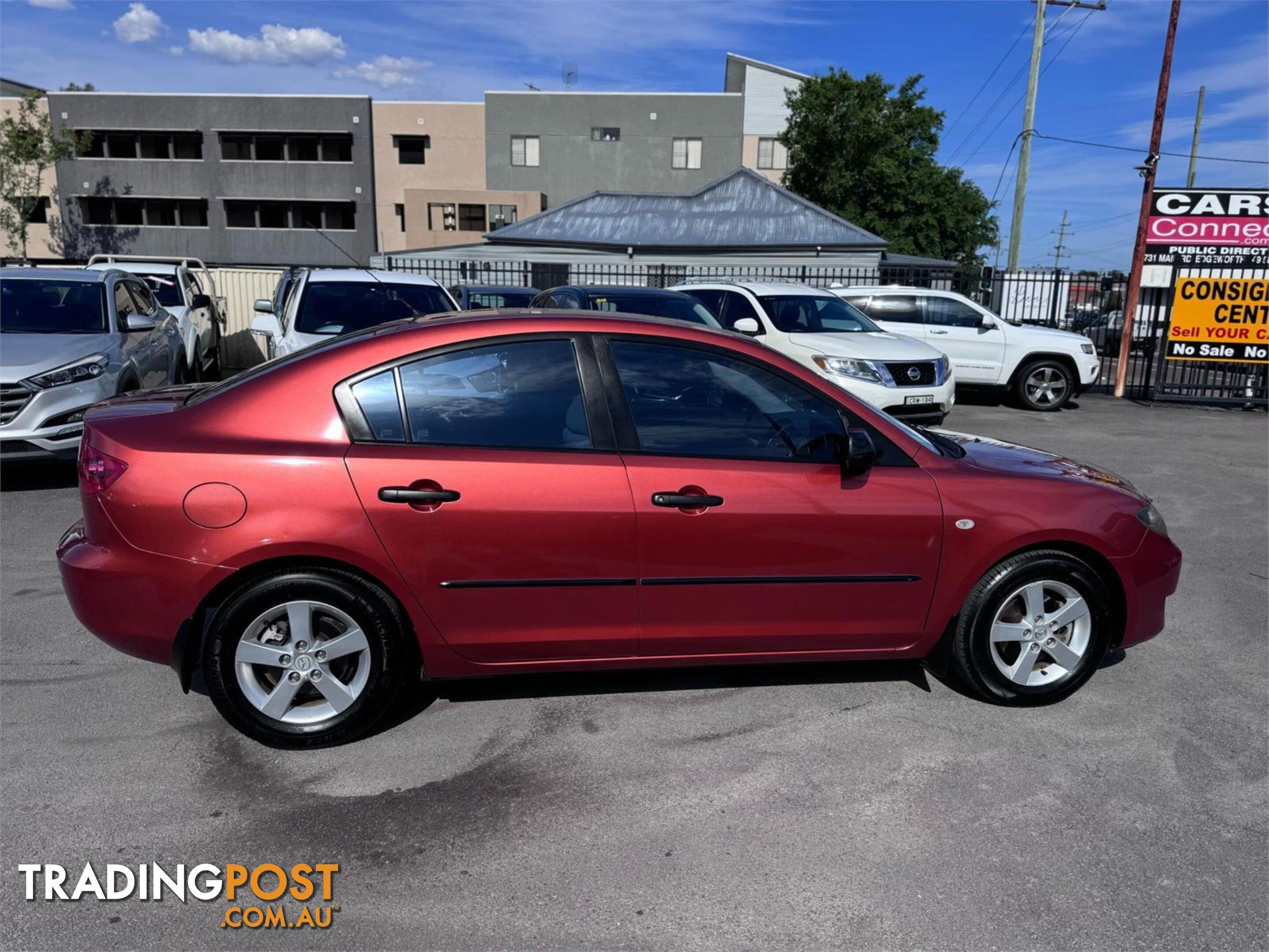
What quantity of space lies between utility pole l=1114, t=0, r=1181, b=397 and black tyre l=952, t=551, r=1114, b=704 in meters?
14.2

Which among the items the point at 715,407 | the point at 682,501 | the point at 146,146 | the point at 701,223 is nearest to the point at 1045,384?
the point at 715,407

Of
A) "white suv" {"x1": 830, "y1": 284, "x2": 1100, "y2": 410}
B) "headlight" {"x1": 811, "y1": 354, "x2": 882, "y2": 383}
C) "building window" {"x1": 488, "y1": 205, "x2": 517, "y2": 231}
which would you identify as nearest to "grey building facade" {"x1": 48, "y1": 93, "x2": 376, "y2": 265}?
"building window" {"x1": 488, "y1": 205, "x2": 517, "y2": 231}

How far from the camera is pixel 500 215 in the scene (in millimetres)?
47406

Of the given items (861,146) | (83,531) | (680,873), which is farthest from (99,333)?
(861,146)

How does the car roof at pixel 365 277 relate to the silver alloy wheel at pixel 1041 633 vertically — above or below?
above

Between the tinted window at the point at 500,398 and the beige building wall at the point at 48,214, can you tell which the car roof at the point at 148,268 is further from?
the beige building wall at the point at 48,214

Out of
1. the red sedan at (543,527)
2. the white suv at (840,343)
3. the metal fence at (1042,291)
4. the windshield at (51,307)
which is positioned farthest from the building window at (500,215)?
the red sedan at (543,527)

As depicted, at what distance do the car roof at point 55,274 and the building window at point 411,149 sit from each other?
42932 mm

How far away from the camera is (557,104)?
48562 mm

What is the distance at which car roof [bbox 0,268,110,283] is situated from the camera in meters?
8.94

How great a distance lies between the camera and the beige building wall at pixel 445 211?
153 feet

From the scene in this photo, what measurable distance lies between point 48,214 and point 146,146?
20.0 ft

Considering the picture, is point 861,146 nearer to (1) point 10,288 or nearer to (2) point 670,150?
(2) point 670,150

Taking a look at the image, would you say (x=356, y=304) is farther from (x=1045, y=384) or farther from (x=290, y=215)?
(x=290, y=215)
